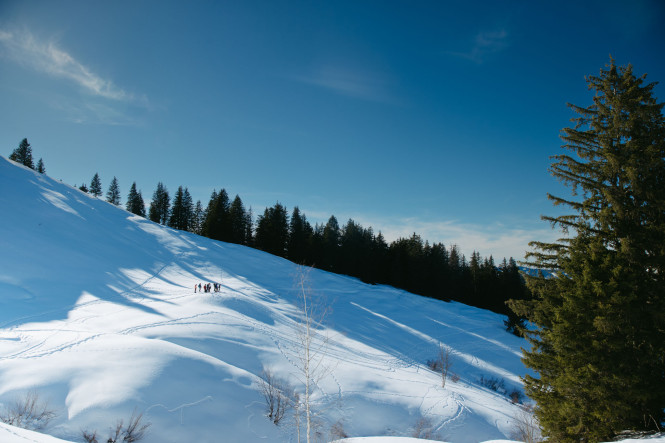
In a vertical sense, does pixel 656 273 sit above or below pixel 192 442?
above

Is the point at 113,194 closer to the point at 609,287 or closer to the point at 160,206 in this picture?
the point at 160,206

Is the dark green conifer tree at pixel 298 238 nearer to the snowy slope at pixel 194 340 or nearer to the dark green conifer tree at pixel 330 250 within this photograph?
the dark green conifer tree at pixel 330 250

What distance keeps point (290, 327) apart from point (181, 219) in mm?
53469

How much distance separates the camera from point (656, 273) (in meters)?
8.21

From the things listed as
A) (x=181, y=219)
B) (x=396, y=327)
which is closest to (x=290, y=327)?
(x=396, y=327)

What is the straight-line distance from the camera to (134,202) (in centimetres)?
7288

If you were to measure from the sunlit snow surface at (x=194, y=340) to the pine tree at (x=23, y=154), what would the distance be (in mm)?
21769

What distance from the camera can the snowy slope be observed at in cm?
1154

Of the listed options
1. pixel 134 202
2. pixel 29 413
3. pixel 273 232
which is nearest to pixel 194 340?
pixel 29 413

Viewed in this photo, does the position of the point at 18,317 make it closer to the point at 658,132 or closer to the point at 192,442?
the point at 192,442

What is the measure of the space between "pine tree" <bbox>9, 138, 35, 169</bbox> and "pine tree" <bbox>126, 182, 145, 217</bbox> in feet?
72.0

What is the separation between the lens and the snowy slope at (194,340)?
454 inches

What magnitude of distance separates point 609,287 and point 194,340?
64.6 feet

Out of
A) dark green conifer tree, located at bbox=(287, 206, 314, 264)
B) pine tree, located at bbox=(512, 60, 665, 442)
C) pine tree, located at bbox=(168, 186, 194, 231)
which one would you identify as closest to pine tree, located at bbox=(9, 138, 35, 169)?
pine tree, located at bbox=(168, 186, 194, 231)
